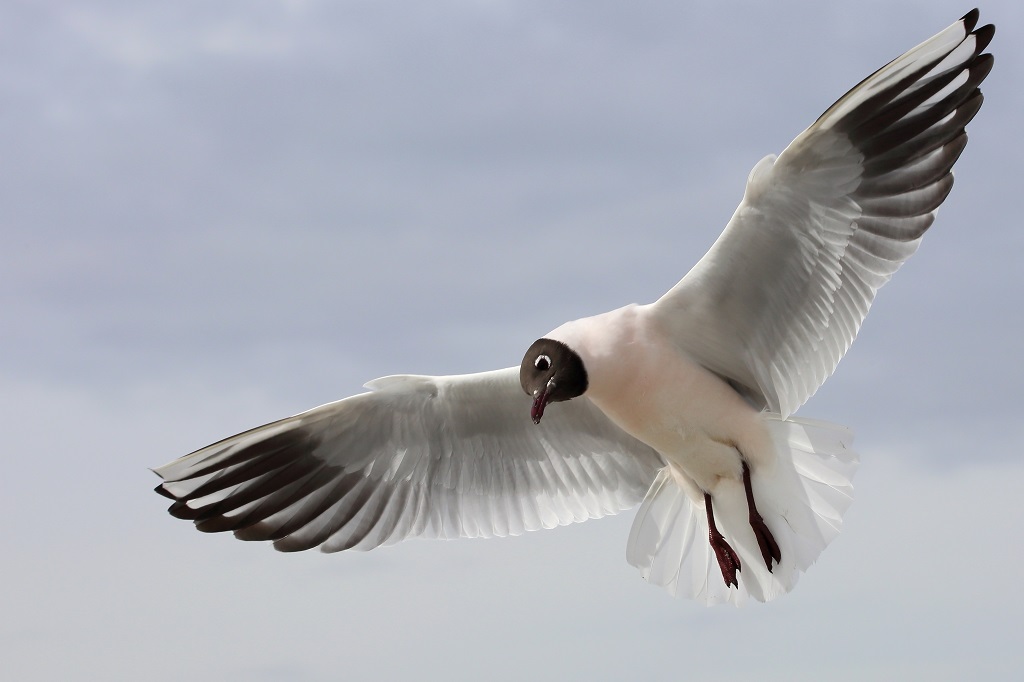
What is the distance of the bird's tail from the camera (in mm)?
6367

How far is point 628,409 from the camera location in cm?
634

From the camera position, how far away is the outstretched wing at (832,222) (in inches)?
230

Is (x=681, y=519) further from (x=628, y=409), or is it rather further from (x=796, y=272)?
(x=796, y=272)

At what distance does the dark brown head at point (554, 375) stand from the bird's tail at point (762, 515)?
3.32 feet

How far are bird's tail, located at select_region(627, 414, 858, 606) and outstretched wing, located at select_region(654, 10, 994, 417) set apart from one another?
281mm

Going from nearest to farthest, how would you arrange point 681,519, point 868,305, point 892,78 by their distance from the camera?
1. point 892,78
2. point 868,305
3. point 681,519

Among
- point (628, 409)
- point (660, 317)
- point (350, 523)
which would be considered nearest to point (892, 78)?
point (660, 317)

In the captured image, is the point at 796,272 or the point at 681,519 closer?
the point at 796,272

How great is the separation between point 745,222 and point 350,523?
9.04 feet

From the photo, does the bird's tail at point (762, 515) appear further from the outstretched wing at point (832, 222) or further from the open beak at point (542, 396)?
the open beak at point (542, 396)

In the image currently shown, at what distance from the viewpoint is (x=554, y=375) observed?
20.2 ft

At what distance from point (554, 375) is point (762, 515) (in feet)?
4.45

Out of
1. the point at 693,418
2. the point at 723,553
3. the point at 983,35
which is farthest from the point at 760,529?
the point at 983,35

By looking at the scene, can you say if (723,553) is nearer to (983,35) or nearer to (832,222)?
(832,222)
